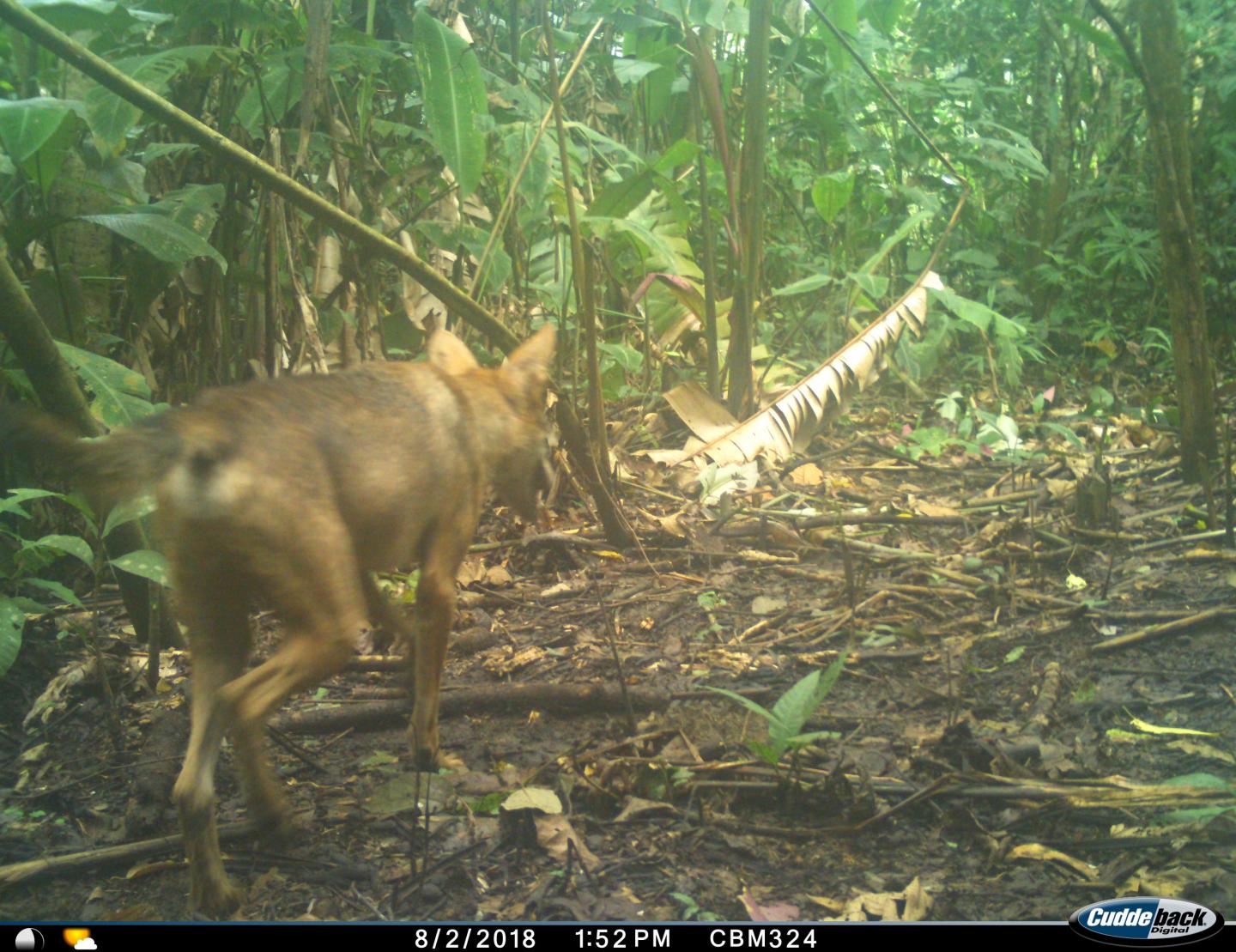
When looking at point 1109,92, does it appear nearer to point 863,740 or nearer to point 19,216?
point 863,740

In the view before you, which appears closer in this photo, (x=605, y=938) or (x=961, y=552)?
(x=605, y=938)

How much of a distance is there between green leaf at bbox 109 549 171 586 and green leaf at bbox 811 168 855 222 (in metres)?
4.90

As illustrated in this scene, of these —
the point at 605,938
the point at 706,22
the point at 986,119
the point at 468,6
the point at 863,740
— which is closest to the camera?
the point at 605,938

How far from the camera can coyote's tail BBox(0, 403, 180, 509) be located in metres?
2.77

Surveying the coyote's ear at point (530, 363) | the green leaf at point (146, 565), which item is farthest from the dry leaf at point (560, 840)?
the coyote's ear at point (530, 363)

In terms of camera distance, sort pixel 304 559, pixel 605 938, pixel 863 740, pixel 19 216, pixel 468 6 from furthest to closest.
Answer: pixel 468 6
pixel 19 216
pixel 863 740
pixel 304 559
pixel 605 938

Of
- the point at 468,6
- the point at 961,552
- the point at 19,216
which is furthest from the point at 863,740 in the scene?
the point at 468,6

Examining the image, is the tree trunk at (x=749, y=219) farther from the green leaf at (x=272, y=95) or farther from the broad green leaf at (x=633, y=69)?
the green leaf at (x=272, y=95)

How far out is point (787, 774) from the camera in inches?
119

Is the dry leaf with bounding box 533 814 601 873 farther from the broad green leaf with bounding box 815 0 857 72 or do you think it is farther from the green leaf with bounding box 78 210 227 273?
the broad green leaf with bounding box 815 0 857 72

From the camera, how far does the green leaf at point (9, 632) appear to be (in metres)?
3.40

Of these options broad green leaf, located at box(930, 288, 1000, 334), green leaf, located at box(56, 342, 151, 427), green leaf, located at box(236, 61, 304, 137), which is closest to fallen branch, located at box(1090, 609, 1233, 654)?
broad green leaf, located at box(930, 288, 1000, 334)

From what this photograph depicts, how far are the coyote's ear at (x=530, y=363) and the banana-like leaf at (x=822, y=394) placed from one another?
180cm

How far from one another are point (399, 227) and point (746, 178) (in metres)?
2.56
